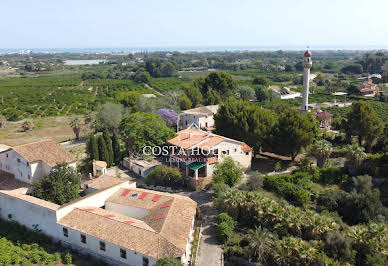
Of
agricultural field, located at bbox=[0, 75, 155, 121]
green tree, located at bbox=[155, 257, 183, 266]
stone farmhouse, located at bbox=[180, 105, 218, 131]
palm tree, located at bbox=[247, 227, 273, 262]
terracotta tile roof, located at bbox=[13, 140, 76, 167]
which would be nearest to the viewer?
green tree, located at bbox=[155, 257, 183, 266]

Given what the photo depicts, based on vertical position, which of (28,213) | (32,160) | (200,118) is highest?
(32,160)

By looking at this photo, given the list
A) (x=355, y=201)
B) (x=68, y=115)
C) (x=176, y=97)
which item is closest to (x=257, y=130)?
(x=355, y=201)

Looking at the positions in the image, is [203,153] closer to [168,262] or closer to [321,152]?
[321,152]

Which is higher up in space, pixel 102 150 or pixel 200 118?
pixel 200 118

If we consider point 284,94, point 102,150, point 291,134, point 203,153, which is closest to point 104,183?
point 102,150

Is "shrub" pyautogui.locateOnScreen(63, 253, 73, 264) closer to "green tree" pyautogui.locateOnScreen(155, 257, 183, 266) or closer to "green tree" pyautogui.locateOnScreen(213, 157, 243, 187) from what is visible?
"green tree" pyautogui.locateOnScreen(155, 257, 183, 266)

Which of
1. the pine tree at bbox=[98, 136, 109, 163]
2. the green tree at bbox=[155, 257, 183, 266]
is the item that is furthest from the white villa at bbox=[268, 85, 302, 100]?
the green tree at bbox=[155, 257, 183, 266]

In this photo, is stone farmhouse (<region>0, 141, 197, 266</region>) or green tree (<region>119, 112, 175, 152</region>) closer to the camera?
stone farmhouse (<region>0, 141, 197, 266</region>)

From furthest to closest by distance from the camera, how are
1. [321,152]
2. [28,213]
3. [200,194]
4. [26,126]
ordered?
[26,126], [321,152], [200,194], [28,213]
